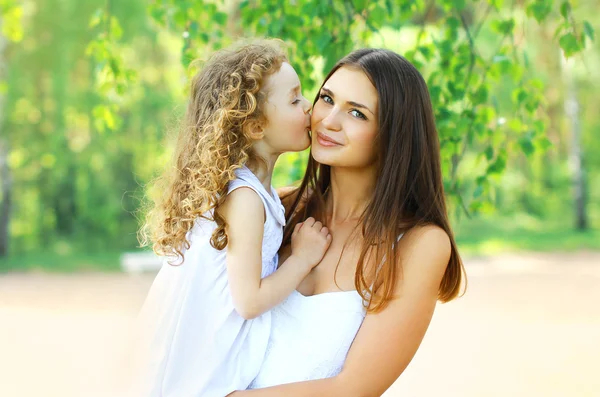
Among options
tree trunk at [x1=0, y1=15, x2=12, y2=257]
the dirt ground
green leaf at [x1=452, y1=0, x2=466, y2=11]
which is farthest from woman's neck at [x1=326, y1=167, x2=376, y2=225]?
tree trunk at [x1=0, y1=15, x2=12, y2=257]

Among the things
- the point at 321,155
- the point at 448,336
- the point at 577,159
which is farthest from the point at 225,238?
the point at 577,159

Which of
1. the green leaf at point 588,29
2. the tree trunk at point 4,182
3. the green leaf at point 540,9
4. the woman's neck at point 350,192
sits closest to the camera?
the woman's neck at point 350,192

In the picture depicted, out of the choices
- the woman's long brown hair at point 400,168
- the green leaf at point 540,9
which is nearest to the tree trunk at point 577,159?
the green leaf at point 540,9

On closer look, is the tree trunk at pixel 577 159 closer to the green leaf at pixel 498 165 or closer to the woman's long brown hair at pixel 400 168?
the green leaf at pixel 498 165

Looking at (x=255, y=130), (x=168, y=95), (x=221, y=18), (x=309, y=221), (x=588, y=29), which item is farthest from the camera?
(x=168, y=95)

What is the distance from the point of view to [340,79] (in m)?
2.18

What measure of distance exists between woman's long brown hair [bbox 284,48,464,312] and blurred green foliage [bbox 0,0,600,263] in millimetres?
704

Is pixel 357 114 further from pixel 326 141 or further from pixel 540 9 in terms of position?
pixel 540 9

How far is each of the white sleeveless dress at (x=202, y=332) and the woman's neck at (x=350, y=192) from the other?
0.32 meters

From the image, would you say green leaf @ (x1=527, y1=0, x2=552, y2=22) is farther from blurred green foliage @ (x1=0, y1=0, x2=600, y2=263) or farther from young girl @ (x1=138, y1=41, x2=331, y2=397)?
young girl @ (x1=138, y1=41, x2=331, y2=397)

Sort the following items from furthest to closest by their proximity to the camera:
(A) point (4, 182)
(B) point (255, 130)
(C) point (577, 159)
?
(C) point (577, 159)
(A) point (4, 182)
(B) point (255, 130)

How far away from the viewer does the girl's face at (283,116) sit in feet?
7.19

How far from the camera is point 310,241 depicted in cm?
223

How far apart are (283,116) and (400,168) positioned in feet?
1.16
